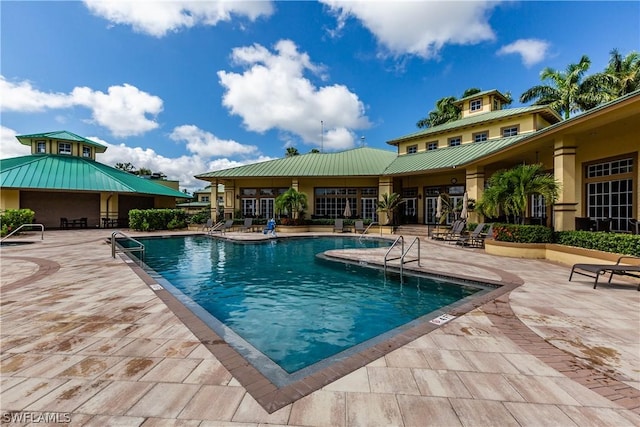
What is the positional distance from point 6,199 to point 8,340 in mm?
25096

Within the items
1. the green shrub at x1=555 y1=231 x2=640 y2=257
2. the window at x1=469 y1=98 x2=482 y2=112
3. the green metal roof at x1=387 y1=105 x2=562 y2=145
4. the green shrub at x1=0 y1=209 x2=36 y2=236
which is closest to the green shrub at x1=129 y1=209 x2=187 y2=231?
the green shrub at x1=0 y1=209 x2=36 y2=236

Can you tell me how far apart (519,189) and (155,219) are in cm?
2143

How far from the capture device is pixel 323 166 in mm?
23641

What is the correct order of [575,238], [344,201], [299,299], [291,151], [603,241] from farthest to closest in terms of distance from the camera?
[291,151]
[344,201]
[575,238]
[603,241]
[299,299]

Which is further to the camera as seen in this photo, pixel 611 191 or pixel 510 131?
pixel 510 131

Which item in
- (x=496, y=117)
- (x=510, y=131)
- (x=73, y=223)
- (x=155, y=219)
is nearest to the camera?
(x=510, y=131)

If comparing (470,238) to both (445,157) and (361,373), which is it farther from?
(361,373)

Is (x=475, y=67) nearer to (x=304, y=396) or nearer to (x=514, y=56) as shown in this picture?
(x=514, y=56)

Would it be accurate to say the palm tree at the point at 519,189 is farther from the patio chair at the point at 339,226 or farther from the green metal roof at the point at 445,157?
the patio chair at the point at 339,226

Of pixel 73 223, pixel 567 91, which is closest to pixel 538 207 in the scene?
pixel 567 91

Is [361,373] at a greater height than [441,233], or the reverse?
[441,233]

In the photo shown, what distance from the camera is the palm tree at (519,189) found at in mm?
9656

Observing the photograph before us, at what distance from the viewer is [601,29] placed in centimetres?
948

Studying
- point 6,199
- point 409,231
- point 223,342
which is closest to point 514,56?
point 409,231
